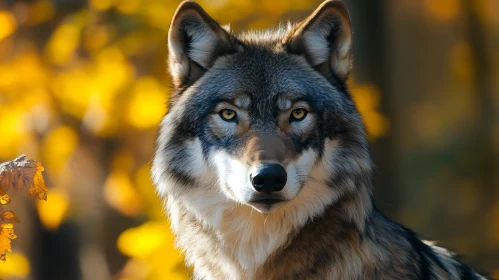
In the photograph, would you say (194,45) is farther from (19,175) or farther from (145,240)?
(145,240)

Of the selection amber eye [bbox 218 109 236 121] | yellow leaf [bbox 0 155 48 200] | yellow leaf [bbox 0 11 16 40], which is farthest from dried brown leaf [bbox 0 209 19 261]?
yellow leaf [bbox 0 11 16 40]

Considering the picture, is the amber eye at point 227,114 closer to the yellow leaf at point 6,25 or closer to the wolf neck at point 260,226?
the wolf neck at point 260,226

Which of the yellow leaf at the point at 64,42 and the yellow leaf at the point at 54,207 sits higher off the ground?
the yellow leaf at the point at 64,42

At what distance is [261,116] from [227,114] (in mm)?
210

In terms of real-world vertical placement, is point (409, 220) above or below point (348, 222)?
below

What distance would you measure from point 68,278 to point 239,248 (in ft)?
17.4

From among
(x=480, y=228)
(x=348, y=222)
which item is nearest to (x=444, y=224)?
(x=480, y=228)

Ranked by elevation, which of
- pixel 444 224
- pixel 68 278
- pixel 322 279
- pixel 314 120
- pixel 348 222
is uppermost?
pixel 314 120

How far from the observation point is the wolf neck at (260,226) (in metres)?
4.09

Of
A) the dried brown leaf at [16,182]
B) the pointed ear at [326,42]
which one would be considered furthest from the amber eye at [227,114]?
the dried brown leaf at [16,182]

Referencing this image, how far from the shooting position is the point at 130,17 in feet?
20.6

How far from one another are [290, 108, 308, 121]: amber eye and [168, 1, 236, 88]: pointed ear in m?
0.61

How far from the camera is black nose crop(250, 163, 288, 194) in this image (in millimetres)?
3623

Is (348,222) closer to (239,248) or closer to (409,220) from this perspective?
(239,248)
